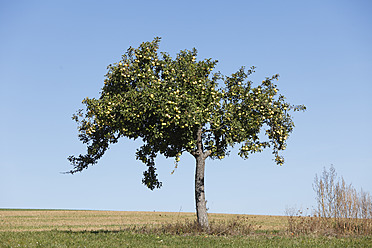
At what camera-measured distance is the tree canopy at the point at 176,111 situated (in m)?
20.3

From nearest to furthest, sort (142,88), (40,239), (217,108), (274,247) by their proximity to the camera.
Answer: (274,247) < (40,239) < (142,88) < (217,108)

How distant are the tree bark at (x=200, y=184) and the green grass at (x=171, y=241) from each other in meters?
2.18

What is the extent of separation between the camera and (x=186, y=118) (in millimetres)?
20031

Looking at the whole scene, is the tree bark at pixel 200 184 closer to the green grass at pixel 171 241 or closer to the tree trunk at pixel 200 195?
the tree trunk at pixel 200 195

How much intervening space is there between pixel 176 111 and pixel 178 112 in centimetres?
18

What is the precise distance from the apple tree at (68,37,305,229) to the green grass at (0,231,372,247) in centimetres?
324

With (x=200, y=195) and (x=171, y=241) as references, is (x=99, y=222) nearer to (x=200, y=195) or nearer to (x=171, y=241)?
(x=200, y=195)

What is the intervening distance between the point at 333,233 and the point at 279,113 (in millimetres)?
7816

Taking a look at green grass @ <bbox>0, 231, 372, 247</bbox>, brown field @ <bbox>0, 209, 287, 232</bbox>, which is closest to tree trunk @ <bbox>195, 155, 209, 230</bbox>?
brown field @ <bbox>0, 209, 287, 232</bbox>

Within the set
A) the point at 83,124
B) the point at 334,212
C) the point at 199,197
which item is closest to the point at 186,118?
the point at 199,197

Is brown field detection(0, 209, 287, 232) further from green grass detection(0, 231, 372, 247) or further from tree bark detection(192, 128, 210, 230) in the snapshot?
green grass detection(0, 231, 372, 247)

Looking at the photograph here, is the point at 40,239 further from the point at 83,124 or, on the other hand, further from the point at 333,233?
the point at 333,233

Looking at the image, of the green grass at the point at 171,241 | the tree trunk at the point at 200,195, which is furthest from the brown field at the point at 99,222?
the green grass at the point at 171,241

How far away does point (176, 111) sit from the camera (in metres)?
19.6
